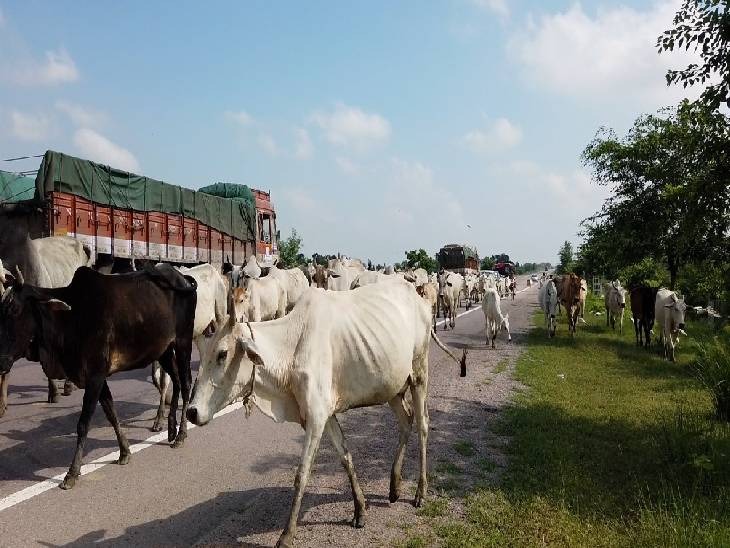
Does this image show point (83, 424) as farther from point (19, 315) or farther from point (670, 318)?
point (670, 318)

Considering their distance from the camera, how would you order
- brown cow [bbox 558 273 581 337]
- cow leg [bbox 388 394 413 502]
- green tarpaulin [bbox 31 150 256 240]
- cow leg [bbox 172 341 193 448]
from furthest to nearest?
1. brown cow [bbox 558 273 581 337]
2. green tarpaulin [bbox 31 150 256 240]
3. cow leg [bbox 172 341 193 448]
4. cow leg [bbox 388 394 413 502]

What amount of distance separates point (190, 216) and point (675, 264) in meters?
15.3

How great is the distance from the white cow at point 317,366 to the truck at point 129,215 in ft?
36.1

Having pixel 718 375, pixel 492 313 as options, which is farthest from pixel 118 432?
pixel 492 313

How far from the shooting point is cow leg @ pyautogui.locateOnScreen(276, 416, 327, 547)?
4.24 metres

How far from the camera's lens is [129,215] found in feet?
53.4

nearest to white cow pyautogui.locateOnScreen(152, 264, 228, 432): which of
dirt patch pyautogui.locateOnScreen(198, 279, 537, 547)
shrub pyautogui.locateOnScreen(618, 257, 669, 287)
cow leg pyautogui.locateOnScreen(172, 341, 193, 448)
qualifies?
cow leg pyautogui.locateOnScreen(172, 341, 193, 448)

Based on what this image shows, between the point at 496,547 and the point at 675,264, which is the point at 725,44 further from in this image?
the point at 675,264

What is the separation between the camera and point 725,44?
6746mm

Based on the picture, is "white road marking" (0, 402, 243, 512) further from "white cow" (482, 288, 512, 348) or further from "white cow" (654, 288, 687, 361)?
"white cow" (654, 288, 687, 361)

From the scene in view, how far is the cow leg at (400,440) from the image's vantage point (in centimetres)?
531

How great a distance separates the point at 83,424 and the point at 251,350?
268 cm

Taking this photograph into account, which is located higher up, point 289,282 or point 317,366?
point 289,282

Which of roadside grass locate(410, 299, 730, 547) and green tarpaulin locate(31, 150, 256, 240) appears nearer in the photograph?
roadside grass locate(410, 299, 730, 547)
